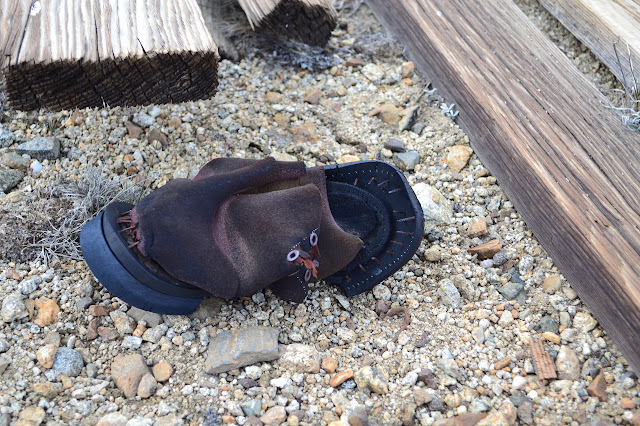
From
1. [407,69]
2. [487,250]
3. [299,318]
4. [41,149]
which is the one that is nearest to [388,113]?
[407,69]

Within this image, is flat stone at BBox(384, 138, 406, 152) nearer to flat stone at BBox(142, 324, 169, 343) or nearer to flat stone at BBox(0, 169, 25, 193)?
flat stone at BBox(142, 324, 169, 343)

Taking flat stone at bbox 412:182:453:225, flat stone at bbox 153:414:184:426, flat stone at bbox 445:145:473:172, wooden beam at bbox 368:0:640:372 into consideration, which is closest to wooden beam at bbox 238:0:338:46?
wooden beam at bbox 368:0:640:372

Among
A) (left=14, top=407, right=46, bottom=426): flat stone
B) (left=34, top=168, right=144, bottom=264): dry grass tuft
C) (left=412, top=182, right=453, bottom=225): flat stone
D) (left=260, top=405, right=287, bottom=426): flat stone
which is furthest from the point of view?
(left=412, top=182, right=453, bottom=225): flat stone

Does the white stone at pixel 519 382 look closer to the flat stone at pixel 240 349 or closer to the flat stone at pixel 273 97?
the flat stone at pixel 240 349

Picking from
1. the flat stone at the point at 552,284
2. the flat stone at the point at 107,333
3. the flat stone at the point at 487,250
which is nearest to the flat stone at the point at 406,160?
the flat stone at the point at 487,250

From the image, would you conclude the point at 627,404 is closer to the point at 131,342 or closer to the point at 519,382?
the point at 519,382
